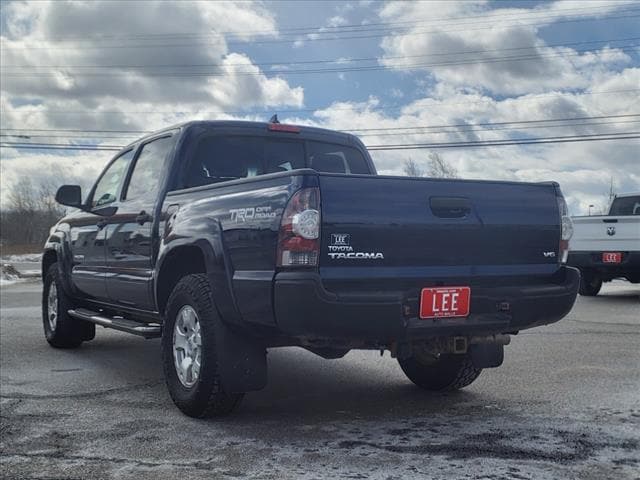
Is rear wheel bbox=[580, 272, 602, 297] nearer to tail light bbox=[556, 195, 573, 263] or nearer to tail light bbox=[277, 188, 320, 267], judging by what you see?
tail light bbox=[556, 195, 573, 263]

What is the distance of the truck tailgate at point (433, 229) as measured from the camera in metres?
3.80

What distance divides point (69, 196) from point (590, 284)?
10.0m

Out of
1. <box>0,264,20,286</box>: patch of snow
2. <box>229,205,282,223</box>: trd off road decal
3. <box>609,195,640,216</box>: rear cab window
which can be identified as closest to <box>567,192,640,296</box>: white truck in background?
<box>609,195,640,216</box>: rear cab window

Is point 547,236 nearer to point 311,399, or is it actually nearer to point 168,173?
point 311,399

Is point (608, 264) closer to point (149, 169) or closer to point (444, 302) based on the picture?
point (149, 169)

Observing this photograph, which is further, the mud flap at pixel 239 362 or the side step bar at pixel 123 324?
the side step bar at pixel 123 324

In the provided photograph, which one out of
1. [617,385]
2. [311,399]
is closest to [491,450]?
[311,399]

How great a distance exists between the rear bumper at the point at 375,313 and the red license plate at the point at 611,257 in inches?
339

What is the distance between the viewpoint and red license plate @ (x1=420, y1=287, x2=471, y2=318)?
3.96 metres

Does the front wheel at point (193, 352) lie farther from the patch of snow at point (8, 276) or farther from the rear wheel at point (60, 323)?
the patch of snow at point (8, 276)

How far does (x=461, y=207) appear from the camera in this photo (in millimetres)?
4152

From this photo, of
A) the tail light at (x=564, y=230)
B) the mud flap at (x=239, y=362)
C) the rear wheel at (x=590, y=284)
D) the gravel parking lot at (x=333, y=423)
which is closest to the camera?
the gravel parking lot at (x=333, y=423)

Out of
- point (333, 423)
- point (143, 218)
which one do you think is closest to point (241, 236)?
point (333, 423)

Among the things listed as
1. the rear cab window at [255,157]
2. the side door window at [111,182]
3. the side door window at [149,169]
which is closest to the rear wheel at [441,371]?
the rear cab window at [255,157]
